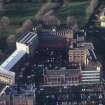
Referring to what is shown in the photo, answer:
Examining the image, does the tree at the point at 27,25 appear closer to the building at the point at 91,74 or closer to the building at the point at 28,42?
the building at the point at 28,42

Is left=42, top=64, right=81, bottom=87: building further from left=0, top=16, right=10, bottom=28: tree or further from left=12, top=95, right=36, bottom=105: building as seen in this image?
left=0, top=16, right=10, bottom=28: tree

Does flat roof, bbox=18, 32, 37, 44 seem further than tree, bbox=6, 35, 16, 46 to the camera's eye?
No

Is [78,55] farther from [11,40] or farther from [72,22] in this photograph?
[72,22]

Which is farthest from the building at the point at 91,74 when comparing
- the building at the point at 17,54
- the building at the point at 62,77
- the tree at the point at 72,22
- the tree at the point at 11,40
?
the tree at the point at 11,40

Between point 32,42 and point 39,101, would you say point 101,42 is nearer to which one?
point 32,42

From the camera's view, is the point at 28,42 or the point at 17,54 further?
the point at 28,42

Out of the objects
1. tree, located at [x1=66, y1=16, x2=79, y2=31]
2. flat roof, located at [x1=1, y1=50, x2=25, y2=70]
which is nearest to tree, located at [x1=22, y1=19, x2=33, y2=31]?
tree, located at [x1=66, y1=16, x2=79, y2=31]

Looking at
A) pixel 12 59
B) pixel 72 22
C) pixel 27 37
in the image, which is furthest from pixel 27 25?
pixel 12 59
